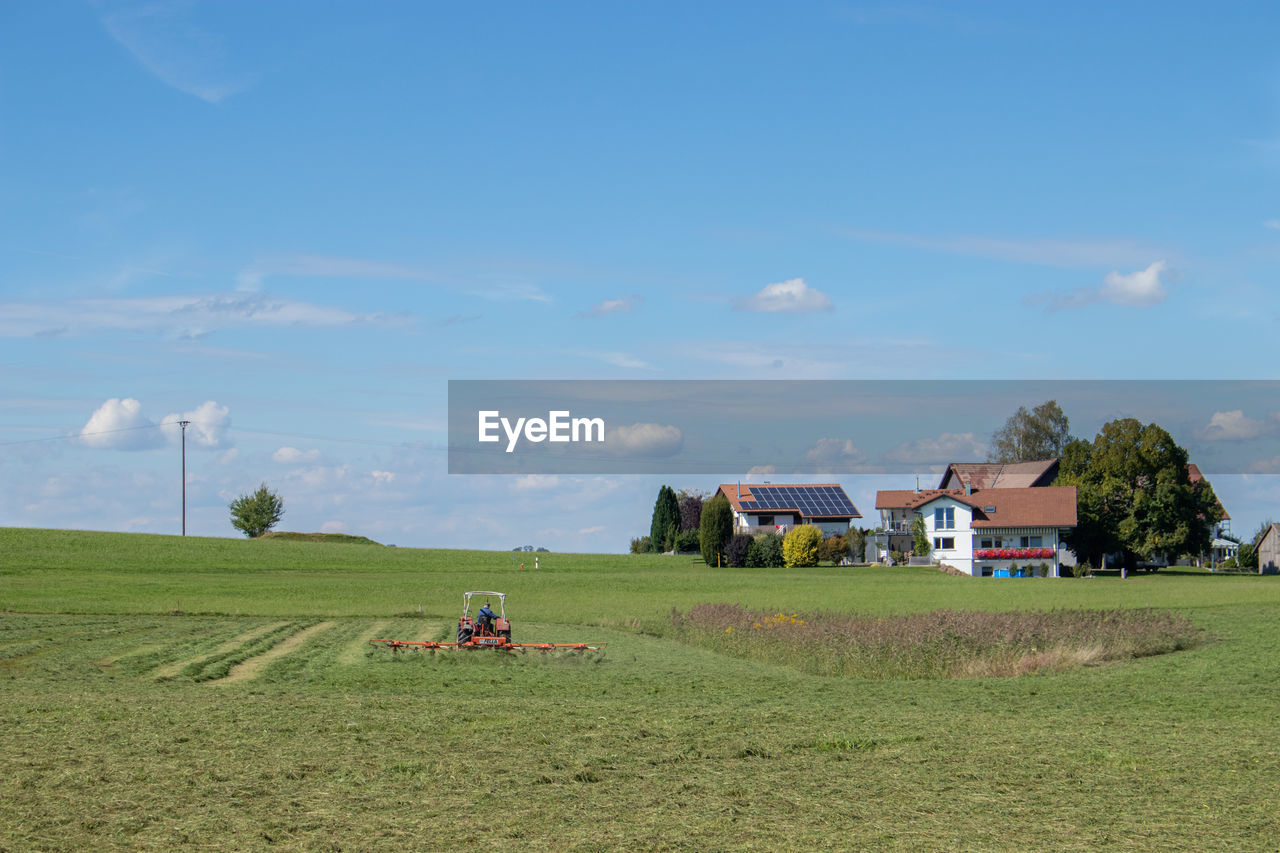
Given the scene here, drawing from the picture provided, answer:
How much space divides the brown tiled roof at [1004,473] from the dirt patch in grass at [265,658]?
7026 centimetres

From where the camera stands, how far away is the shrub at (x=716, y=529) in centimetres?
8338

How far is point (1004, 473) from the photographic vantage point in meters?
95.4

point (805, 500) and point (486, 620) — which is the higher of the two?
point (805, 500)

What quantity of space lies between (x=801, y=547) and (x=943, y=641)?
5921cm

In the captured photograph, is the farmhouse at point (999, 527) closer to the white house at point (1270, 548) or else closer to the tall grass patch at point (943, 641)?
the white house at point (1270, 548)

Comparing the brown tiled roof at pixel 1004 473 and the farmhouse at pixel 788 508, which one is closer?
the brown tiled roof at pixel 1004 473

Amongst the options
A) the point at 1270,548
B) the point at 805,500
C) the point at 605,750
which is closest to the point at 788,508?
the point at 805,500

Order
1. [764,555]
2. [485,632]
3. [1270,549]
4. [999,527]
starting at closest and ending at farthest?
[485,632] → [999,527] → [764,555] → [1270,549]

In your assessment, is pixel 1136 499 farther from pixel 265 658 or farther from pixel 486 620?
pixel 265 658

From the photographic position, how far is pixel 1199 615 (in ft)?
119

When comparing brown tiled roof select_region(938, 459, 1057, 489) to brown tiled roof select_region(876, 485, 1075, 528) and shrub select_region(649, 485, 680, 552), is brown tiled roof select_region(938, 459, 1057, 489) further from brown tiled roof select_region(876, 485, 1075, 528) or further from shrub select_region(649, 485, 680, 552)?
shrub select_region(649, 485, 680, 552)

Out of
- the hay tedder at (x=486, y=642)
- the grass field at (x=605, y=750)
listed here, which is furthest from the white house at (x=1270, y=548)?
the hay tedder at (x=486, y=642)

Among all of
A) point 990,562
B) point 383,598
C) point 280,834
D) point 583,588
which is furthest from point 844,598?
point 280,834

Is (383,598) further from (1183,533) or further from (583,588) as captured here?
(1183,533)
